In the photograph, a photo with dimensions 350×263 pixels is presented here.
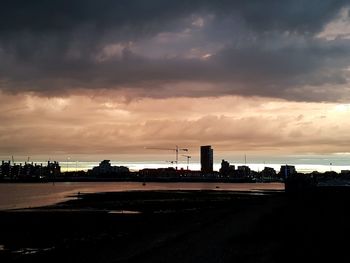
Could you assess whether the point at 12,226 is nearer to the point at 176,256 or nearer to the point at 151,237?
the point at 151,237

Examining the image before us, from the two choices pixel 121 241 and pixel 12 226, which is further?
pixel 12 226

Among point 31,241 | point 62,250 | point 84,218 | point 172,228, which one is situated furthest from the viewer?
point 84,218

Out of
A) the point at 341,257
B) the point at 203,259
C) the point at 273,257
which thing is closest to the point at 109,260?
the point at 203,259

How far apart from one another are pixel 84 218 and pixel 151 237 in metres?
22.6

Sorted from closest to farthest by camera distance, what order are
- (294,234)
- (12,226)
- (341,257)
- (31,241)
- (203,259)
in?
(341,257)
(203,259)
(294,234)
(31,241)
(12,226)

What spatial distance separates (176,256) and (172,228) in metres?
17.6

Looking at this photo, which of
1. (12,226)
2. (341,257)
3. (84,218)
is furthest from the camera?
(84,218)

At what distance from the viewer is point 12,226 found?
2014 inches

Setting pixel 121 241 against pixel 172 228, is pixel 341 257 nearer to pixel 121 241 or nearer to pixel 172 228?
pixel 121 241

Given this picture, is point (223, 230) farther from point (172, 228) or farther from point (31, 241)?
point (31, 241)

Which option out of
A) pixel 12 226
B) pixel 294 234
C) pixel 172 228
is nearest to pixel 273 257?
pixel 294 234

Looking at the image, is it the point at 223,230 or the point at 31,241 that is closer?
the point at 31,241

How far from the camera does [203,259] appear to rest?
2848 centimetres

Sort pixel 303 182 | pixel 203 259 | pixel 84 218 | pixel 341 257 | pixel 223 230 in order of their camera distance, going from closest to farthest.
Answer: pixel 341 257, pixel 203 259, pixel 223 230, pixel 84 218, pixel 303 182
